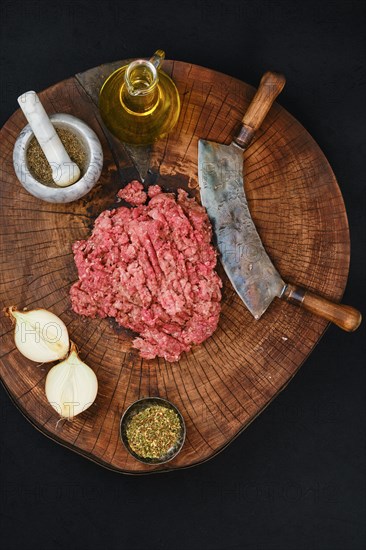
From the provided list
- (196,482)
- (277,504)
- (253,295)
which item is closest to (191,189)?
(253,295)

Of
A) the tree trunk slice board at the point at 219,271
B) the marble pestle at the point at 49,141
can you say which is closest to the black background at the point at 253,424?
the tree trunk slice board at the point at 219,271

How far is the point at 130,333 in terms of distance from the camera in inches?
97.3

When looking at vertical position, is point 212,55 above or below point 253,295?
above

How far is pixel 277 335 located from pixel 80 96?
4.31 feet

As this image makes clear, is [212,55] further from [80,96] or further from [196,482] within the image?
[196,482]

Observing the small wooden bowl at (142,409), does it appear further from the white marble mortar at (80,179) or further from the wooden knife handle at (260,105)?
the wooden knife handle at (260,105)

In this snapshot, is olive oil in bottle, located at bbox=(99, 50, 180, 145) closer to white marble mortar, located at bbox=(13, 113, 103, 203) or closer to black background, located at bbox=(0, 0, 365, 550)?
white marble mortar, located at bbox=(13, 113, 103, 203)

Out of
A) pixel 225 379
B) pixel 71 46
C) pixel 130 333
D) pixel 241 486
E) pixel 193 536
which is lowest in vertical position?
pixel 193 536

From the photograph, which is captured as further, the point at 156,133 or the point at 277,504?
the point at 277,504

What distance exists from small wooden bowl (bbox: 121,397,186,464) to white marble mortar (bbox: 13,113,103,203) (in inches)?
34.3

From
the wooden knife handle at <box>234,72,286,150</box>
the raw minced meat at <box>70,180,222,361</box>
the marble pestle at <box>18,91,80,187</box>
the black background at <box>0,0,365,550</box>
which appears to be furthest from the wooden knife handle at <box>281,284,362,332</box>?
the marble pestle at <box>18,91,80,187</box>

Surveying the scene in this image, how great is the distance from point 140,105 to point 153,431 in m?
1.29

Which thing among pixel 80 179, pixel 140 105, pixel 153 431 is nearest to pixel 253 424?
pixel 153 431

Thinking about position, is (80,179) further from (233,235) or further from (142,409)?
(142,409)
